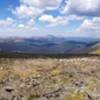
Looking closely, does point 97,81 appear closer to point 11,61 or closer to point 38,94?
point 38,94

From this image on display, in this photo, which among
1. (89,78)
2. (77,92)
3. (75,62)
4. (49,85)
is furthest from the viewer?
(75,62)

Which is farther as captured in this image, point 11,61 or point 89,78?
point 11,61

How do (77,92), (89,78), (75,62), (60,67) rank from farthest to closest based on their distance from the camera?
1. (75,62)
2. (60,67)
3. (89,78)
4. (77,92)

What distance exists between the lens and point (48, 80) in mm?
29625

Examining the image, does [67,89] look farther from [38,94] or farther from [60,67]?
[60,67]

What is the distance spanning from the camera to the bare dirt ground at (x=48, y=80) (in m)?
27.1

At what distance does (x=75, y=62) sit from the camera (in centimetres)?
3666

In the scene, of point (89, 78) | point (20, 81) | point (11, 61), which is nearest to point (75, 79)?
point (89, 78)

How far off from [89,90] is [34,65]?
378 inches

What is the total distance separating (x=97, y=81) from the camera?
29.7 metres

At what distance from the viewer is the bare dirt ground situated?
27078mm

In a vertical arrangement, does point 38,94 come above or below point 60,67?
below

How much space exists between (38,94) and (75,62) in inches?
435

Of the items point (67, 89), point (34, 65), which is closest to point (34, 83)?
point (67, 89)
